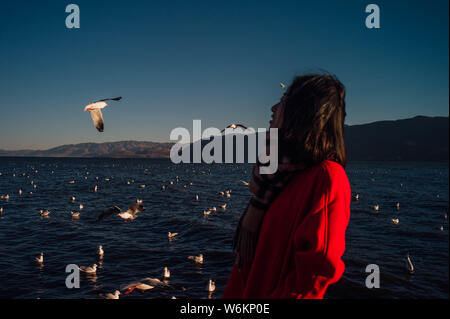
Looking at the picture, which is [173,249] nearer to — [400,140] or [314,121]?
[314,121]

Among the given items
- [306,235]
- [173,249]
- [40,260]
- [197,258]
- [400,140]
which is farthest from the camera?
[400,140]

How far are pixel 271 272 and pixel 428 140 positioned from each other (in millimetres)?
139525

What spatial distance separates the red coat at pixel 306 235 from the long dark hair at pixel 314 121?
3.6 inches

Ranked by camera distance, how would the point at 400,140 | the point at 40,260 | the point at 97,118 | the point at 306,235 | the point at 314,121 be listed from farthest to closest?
1. the point at 400,140
2. the point at 40,260
3. the point at 97,118
4. the point at 314,121
5. the point at 306,235

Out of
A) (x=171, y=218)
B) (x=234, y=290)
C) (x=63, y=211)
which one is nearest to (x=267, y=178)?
(x=234, y=290)

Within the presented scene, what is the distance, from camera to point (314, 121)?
156cm

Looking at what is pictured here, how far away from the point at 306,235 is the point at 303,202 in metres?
0.18

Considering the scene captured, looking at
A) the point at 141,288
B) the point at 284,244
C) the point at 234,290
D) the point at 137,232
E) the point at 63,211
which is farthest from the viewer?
the point at 63,211

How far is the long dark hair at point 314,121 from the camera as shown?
1.57 meters

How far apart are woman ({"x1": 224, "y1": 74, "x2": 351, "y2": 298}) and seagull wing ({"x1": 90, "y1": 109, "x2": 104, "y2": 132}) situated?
571 cm

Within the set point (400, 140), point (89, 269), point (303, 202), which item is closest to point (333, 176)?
point (303, 202)

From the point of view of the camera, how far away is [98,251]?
11.6 meters

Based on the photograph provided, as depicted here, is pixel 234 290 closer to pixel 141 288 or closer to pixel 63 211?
pixel 141 288
